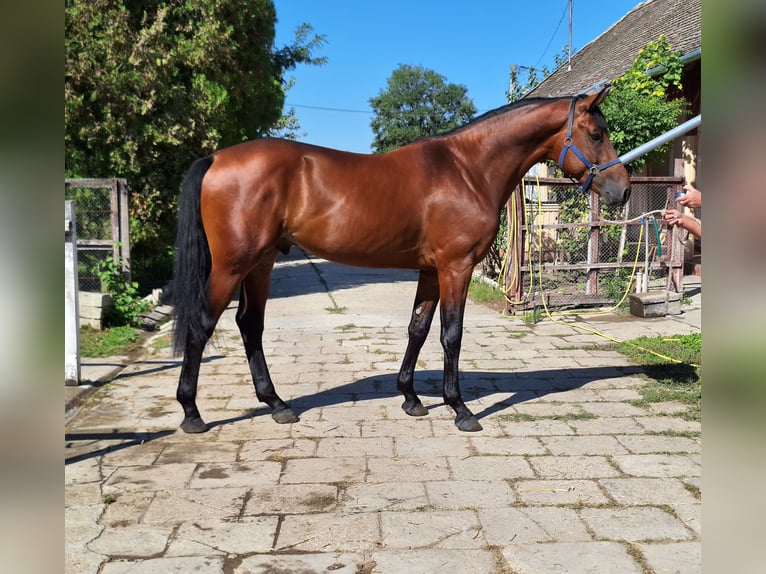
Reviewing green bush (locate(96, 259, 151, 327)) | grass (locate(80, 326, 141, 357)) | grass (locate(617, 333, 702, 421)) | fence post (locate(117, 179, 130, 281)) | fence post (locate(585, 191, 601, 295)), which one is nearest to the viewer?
grass (locate(617, 333, 702, 421))

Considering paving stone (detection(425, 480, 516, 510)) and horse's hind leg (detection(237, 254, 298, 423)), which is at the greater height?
horse's hind leg (detection(237, 254, 298, 423))

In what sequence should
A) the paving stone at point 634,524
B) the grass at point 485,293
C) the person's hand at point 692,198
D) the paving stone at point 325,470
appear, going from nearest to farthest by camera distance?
the person's hand at point 692,198, the paving stone at point 634,524, the paving stone at point 325,470, the grass at point 485,293

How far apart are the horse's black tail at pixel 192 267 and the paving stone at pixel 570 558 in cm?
238

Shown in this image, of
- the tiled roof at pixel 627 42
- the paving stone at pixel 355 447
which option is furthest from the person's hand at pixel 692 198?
the tiled roof at pixel 627 42

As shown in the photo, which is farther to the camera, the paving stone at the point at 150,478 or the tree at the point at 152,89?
the tree at the point at 152,89

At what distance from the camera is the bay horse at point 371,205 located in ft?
13.1

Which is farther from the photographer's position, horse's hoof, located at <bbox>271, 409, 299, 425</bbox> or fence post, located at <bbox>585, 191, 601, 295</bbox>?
fence post, located at <bbox>585, 191, 601, 295</bbox>

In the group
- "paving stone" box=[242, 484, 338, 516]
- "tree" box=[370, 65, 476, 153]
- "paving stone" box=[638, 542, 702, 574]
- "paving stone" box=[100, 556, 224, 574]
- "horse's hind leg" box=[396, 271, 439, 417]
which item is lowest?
"paving stone" box=[100, 556, 224, 574]

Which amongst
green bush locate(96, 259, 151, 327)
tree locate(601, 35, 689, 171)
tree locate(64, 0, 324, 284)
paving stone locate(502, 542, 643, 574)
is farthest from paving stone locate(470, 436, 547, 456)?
tree locate(601, 35, 689, 171)

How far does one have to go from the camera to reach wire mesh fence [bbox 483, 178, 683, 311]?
338 inches

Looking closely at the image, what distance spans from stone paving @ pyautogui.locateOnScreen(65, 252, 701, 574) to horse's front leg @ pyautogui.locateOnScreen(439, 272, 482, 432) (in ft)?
0.54

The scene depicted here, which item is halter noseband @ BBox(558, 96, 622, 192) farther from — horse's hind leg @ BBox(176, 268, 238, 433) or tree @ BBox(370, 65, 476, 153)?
tree @ BBox(370, 65, 476, 153)

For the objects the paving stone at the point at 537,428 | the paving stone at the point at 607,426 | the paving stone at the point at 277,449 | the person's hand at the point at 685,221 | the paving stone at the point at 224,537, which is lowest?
the paving stone at the point at 224,537

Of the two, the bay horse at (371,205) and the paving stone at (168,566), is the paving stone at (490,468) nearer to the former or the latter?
the bay horse at (371,205)
